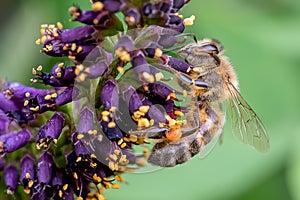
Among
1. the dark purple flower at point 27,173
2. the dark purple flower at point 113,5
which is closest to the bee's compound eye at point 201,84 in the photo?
the dark purple flower at point 113,5

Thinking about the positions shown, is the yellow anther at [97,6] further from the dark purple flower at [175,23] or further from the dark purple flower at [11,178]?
→ the dark purple flower at [11,178]

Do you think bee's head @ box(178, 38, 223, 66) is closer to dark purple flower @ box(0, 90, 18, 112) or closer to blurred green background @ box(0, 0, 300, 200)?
dark purple flower @ box(0, 90, 18, 112)

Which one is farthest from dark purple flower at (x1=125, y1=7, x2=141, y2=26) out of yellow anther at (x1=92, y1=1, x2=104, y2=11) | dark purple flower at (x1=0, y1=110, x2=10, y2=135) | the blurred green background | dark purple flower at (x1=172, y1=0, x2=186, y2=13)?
the blurred green background

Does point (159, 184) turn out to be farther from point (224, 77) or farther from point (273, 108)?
point (224, 77)

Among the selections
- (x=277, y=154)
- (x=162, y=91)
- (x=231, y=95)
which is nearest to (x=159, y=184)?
(x=277, y=154)

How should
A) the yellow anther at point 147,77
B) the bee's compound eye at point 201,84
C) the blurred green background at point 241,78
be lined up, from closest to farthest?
the yellow anther at point 147,77, the bee's compound eye at point 201,84, the blurred green background at point 241,78
